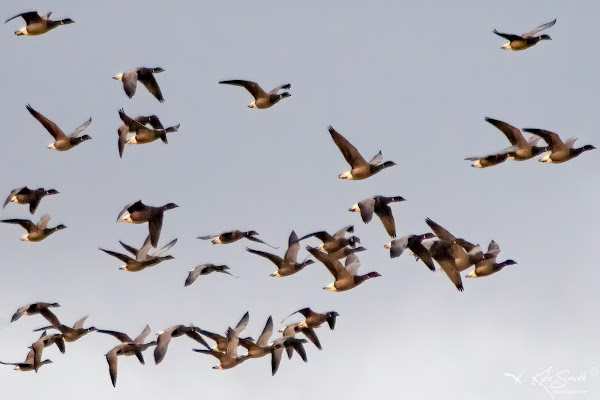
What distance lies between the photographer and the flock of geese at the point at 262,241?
116 ft

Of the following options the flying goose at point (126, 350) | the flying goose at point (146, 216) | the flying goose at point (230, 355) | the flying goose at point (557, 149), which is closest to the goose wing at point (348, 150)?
the flying goose at point (557, 149)

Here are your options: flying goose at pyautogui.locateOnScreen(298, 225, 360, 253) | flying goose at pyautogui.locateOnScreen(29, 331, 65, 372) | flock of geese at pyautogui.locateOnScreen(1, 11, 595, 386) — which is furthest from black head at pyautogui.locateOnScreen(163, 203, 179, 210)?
flying goose at pyautogui.locateOnScreen(29, 331, 65, 372)

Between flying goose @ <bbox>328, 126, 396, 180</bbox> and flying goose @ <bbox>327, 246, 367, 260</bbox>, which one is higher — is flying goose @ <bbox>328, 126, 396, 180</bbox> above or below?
above

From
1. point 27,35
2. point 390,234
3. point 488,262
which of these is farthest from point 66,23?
point 488,262

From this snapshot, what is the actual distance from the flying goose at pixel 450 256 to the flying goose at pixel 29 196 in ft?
32.0

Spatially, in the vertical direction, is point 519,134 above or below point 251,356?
above

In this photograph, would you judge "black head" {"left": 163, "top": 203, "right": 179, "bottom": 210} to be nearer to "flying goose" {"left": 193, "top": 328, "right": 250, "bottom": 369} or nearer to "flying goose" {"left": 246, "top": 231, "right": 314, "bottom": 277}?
"flying goose" {"left": 246, "top": 231, "right": 314, "bottom": 277}

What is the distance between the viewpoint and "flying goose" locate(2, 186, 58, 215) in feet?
123

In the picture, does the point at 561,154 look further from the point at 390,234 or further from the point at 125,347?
the point at 125,347

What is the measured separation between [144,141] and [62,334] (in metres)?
5.09

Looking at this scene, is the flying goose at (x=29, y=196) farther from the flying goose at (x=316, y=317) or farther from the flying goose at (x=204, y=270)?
the flying goose at (x=316, y=317)

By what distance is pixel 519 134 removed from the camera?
3581 centimetres

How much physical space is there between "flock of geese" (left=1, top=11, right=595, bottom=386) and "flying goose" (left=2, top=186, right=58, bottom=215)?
2 centimetres

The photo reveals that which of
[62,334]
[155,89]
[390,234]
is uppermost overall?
[155,89]
